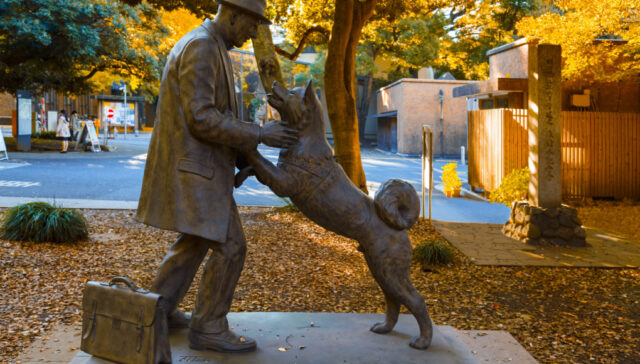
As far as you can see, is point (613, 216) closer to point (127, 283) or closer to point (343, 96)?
point (343, 96)

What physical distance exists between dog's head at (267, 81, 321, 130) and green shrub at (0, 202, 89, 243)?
543cm

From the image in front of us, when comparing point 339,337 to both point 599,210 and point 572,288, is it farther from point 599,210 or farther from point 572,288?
point 599,210

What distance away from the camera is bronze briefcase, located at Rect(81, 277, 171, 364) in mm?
2932

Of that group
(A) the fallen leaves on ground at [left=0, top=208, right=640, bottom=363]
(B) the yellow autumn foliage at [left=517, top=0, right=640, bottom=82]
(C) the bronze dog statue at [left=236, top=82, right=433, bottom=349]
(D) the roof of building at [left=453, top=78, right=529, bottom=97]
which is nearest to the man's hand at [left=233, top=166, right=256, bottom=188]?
(C) the bronze dog statue at [left=236, top=82, right=433, bottom=349]

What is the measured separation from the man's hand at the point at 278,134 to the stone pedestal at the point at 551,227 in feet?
21.5

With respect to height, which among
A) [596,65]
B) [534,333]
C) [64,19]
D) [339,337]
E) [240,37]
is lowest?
[534,333]

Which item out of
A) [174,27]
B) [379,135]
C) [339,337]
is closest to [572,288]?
[339,337]

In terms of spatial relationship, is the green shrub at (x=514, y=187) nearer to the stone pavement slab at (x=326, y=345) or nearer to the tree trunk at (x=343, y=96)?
the tree trunk at (x=343, y=96)

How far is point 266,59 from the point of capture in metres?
9.23

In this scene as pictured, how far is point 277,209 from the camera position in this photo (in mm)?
10664

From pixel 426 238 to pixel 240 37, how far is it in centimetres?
625

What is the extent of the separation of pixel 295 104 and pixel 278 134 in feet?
0.69

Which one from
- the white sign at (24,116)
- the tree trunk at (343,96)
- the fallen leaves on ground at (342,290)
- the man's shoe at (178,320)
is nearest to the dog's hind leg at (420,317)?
the man's shoe at (178,320)

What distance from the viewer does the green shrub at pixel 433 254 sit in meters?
7.40
